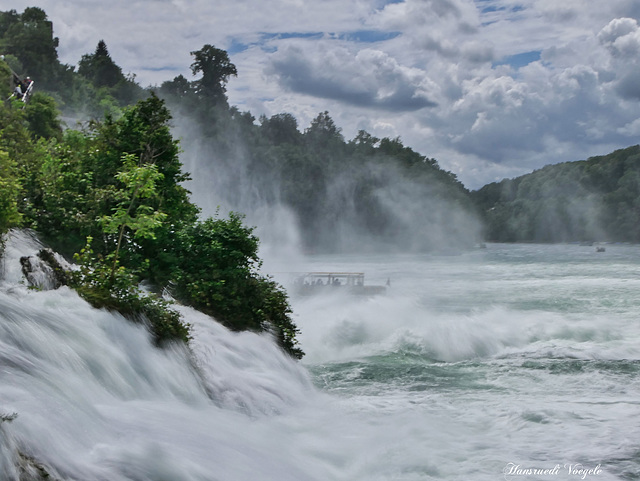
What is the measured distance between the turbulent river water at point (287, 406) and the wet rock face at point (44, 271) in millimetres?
363

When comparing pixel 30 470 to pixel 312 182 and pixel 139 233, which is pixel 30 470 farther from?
pixel 312 182

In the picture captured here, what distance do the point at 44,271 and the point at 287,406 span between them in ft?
17.8

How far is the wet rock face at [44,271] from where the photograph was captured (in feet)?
42.8

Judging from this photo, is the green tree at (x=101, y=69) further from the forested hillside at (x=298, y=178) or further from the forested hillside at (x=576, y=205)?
the forested hillside at (x=576, y=205)

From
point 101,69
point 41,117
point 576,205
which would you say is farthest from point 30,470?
point 576,205

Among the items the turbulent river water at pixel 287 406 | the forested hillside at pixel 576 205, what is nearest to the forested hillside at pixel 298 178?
the forested hillside at pixel 576 205

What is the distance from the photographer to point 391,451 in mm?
10492

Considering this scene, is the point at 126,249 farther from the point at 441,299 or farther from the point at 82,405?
the point at 441,299

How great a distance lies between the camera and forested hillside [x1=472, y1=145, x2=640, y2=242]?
152 meters

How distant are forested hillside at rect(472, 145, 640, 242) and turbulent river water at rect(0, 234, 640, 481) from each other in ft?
463

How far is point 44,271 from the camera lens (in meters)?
13.4

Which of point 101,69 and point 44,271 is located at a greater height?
point 101,69

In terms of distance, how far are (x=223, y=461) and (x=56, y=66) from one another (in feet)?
397

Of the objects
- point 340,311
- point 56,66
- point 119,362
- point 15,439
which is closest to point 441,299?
point 340,311
